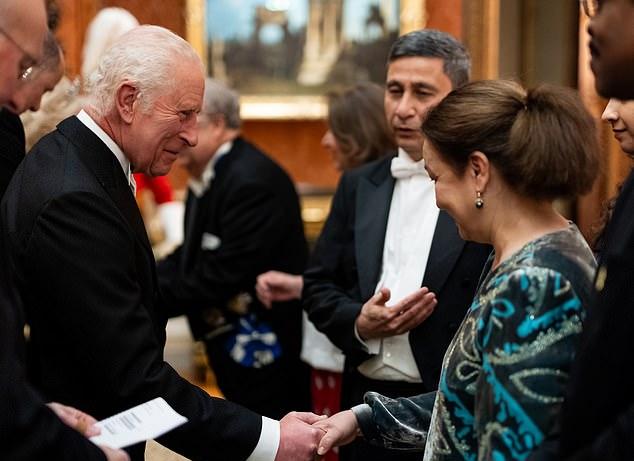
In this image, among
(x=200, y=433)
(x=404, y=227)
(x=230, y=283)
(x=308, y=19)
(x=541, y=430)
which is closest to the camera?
(x=541, y=430)

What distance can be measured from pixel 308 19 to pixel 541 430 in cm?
814

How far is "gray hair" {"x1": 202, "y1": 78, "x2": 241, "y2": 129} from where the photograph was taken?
17.4 feet

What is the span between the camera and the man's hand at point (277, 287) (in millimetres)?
4703

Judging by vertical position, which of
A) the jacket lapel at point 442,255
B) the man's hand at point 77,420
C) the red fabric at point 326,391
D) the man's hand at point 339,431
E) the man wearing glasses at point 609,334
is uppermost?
the man wearing glasses at point 609,334

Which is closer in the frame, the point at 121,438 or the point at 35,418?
the point at 35,418

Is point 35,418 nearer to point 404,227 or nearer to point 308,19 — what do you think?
point 404,227

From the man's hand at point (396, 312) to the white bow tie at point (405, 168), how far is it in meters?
0.50

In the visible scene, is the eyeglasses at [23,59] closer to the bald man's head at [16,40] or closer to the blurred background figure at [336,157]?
the bald man's head at [16,40]

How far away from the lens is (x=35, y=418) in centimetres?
225

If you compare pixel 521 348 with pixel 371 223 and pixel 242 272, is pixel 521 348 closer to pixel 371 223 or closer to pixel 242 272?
pixel 371 223

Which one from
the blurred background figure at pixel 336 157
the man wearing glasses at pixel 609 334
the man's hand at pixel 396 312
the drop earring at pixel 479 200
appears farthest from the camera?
the blurred background figure at pixel 336 157

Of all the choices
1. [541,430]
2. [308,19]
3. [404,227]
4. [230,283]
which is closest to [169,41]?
[404,227]

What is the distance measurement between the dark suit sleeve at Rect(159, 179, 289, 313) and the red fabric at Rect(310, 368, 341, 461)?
59cm

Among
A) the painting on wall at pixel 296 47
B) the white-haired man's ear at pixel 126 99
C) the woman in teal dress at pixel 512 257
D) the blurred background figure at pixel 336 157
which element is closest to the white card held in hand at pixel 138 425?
the woman in teal dress at pixel 512 257
